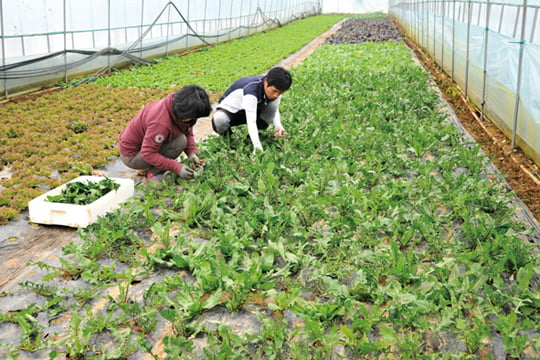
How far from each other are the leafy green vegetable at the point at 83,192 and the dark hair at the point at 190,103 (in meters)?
0.86

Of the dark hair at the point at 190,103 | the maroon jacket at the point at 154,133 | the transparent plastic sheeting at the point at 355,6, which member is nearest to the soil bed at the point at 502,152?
the dark hair at the point at 190,103

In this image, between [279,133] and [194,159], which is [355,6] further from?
[194,159]

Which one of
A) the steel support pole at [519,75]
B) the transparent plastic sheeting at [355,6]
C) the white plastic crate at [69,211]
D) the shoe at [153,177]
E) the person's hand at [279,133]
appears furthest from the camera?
the transparent plastic sheeting at [355,6]

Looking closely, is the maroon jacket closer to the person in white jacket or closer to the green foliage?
the person in white jacket

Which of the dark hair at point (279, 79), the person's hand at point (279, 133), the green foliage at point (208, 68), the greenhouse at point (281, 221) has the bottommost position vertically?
the greenhouse at point (281, 221)

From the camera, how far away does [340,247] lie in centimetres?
328

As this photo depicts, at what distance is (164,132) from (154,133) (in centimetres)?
9

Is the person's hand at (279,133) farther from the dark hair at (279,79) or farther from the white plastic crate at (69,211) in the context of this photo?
the white plastic crate at (69,211)

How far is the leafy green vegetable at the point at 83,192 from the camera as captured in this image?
391cm

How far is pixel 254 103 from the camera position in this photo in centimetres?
489

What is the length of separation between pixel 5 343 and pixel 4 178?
287cm

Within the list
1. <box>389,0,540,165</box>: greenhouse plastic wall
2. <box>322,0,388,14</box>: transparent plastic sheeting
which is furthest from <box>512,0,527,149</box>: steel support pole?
<box>322,0,388,14</box>: transparent plastic sheeting

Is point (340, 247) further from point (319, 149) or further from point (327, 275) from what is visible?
point (319, 149)

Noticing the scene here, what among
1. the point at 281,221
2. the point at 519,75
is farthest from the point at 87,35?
the point at 281,221
